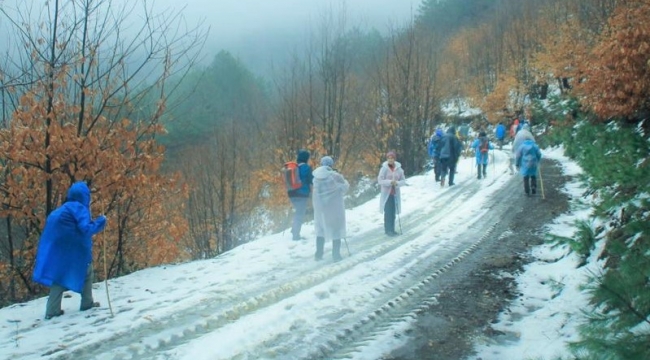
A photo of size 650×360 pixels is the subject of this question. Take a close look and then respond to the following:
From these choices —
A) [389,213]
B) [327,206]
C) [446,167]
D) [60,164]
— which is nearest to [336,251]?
[327,206]

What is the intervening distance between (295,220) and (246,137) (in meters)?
21.4

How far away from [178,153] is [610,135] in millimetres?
27988

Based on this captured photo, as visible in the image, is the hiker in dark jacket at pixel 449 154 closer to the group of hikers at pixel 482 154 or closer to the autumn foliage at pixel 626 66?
the group of hikers at pixel 482 154

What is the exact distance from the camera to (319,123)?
2092 centimetres

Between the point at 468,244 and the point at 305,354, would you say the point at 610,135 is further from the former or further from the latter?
the point at 305,354

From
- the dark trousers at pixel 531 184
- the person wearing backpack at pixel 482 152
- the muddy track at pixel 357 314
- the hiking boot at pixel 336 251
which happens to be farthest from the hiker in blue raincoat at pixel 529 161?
the hiking boot at pixel 336 251

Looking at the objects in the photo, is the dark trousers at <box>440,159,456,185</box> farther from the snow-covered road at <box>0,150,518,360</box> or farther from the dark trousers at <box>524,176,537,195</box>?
the snow-covered road at <box>0,150,518,360</box>

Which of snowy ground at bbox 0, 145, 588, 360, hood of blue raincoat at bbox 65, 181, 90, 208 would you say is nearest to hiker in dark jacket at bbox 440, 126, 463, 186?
snowy ground at bbox 0, 145, 588, 360

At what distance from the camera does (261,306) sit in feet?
19.0

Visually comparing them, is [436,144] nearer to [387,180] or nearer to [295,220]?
[387,180]

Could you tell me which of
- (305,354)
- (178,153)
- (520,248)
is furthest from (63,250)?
(178,153)

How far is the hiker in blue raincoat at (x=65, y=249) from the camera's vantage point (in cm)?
550

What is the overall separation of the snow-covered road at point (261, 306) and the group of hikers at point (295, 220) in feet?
1.23

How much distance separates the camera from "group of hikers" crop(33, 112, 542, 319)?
5.53 m
